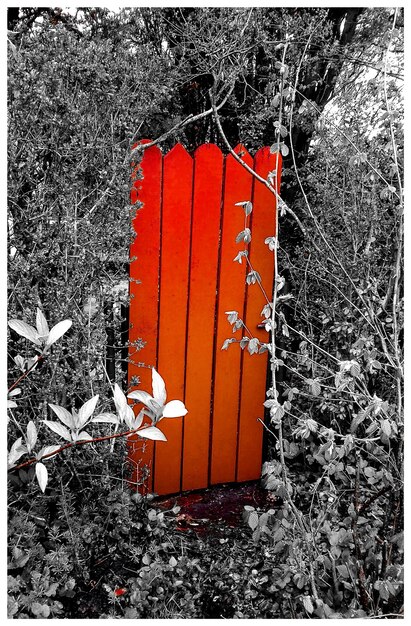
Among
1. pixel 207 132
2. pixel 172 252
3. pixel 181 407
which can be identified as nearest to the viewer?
pixel 181 407

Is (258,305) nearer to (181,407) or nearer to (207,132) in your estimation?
(207,132)

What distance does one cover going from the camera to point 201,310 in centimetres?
289

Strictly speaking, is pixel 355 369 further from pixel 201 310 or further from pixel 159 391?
pixel 201 310

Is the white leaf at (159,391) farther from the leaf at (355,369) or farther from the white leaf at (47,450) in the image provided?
the leaf at (355,369)

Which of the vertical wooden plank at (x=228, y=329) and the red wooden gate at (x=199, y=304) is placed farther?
the vertical wooden plank at (x=228, y=329)

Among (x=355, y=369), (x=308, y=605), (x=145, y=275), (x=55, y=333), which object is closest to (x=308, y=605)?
(x=308, y=605)

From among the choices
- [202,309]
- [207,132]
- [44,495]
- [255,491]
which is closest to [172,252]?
[202,309]

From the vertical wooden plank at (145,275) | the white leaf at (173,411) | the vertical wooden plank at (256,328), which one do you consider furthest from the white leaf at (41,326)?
the vertical wooden plank at (256,328)

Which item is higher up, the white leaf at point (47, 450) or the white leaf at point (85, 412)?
the white leaf at point (85, 412)

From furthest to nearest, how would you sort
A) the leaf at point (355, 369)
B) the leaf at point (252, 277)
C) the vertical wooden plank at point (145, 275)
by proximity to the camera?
the vertical wooden plank at point (145, 275)
the leaf at point (252, 277)
the leaf at point (355, 369)

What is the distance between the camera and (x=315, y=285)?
3141 millimetres

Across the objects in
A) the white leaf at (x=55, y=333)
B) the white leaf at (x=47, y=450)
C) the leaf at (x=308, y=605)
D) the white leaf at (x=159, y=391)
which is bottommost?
the leaf at (x=308, y=605)

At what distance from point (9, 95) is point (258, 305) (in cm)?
170

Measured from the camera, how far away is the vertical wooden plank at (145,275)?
2.58 meters
